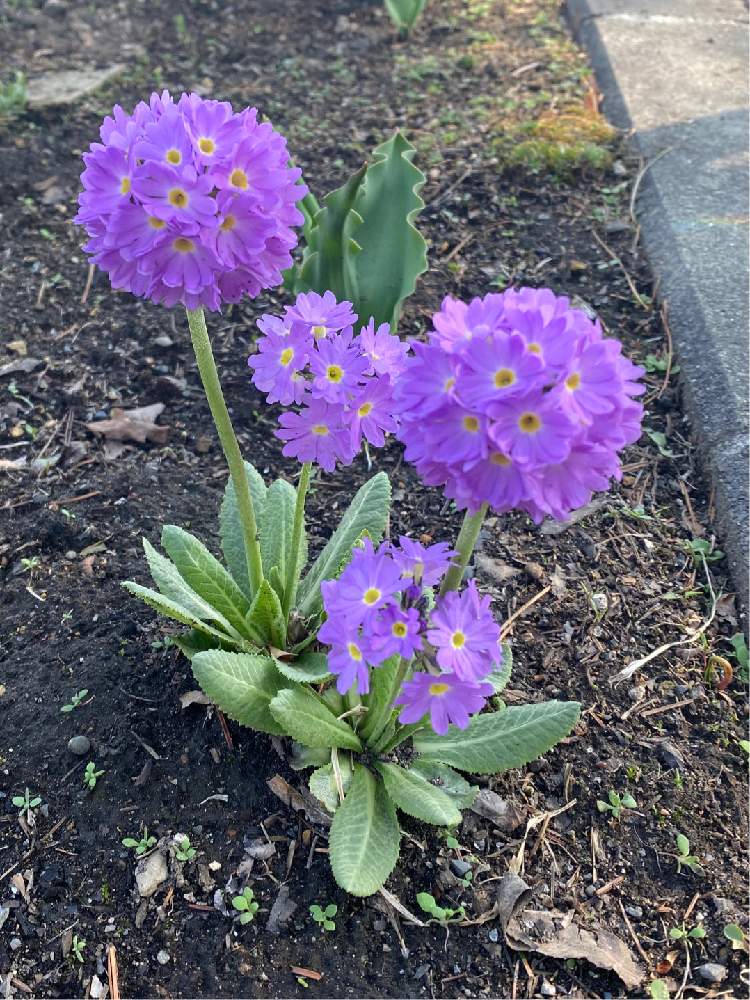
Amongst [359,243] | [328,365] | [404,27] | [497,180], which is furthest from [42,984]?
[404,27]

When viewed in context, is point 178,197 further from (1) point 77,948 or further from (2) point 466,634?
(1) point 77,948

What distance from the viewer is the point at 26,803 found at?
2.28 meters

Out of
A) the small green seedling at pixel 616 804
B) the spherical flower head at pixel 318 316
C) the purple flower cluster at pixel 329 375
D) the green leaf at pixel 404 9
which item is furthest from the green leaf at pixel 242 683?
the green leaf at pixel 404 9

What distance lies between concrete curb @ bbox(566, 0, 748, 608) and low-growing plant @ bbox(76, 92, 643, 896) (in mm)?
1287

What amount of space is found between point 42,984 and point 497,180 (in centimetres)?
357

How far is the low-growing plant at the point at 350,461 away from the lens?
1.43 metres

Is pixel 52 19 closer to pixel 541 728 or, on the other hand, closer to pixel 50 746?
pixel 50 746

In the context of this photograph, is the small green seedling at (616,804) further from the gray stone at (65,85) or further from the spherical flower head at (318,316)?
the gray stone at (65,85)

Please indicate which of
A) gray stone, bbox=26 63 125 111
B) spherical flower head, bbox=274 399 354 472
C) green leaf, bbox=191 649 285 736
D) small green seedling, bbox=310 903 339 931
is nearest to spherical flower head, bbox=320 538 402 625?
spherical flower head, bbox=274 399 354 472

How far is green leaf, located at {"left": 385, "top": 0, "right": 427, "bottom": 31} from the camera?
5074 mm

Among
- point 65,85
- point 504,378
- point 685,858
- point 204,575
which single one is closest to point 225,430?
point 204,575

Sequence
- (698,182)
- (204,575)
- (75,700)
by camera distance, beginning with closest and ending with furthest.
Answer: (204,575)
(75,700)
(698,182)

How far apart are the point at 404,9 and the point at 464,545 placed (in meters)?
4.32

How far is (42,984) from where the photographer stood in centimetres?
201
